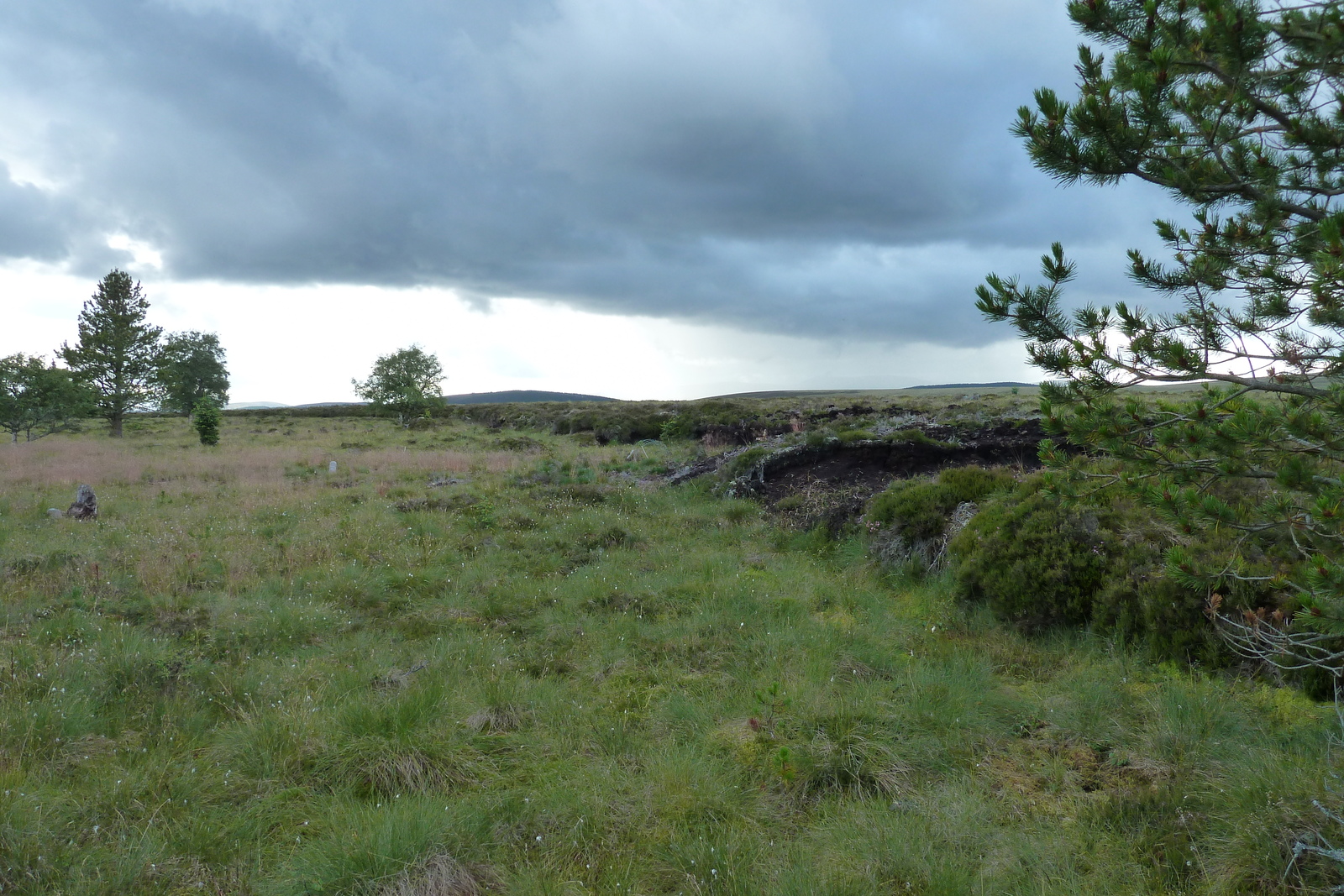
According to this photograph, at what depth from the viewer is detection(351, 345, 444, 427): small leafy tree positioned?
2057 inches

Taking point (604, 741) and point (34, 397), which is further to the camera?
point (34, 397)

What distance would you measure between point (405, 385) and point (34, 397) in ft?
79.5

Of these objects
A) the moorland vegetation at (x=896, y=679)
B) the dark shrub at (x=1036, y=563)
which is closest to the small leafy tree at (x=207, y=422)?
the moorland vegetation at (x=896, y=679)

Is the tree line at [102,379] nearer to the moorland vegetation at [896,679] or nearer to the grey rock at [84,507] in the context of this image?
the grey rock at [84,507]

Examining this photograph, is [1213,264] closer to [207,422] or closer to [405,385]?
[207,422]

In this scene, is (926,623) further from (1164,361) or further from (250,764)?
(250,764)

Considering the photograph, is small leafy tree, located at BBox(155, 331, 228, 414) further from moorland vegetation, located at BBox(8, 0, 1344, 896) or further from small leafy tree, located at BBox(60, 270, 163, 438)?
moorland vegetation, located at BBox(8, 0, 1344, 896)

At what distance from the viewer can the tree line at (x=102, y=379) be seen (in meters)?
32.5

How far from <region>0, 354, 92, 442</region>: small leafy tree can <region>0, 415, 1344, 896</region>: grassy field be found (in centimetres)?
3223

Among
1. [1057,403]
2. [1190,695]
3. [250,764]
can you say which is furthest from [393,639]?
[1190,695]

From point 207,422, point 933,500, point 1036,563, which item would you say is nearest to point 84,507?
point 933,500

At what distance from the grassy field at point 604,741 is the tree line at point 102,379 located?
31.3m

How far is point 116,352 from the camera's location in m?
40.0

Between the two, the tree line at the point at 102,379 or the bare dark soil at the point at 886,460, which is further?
the tree line at the point at 102,379
